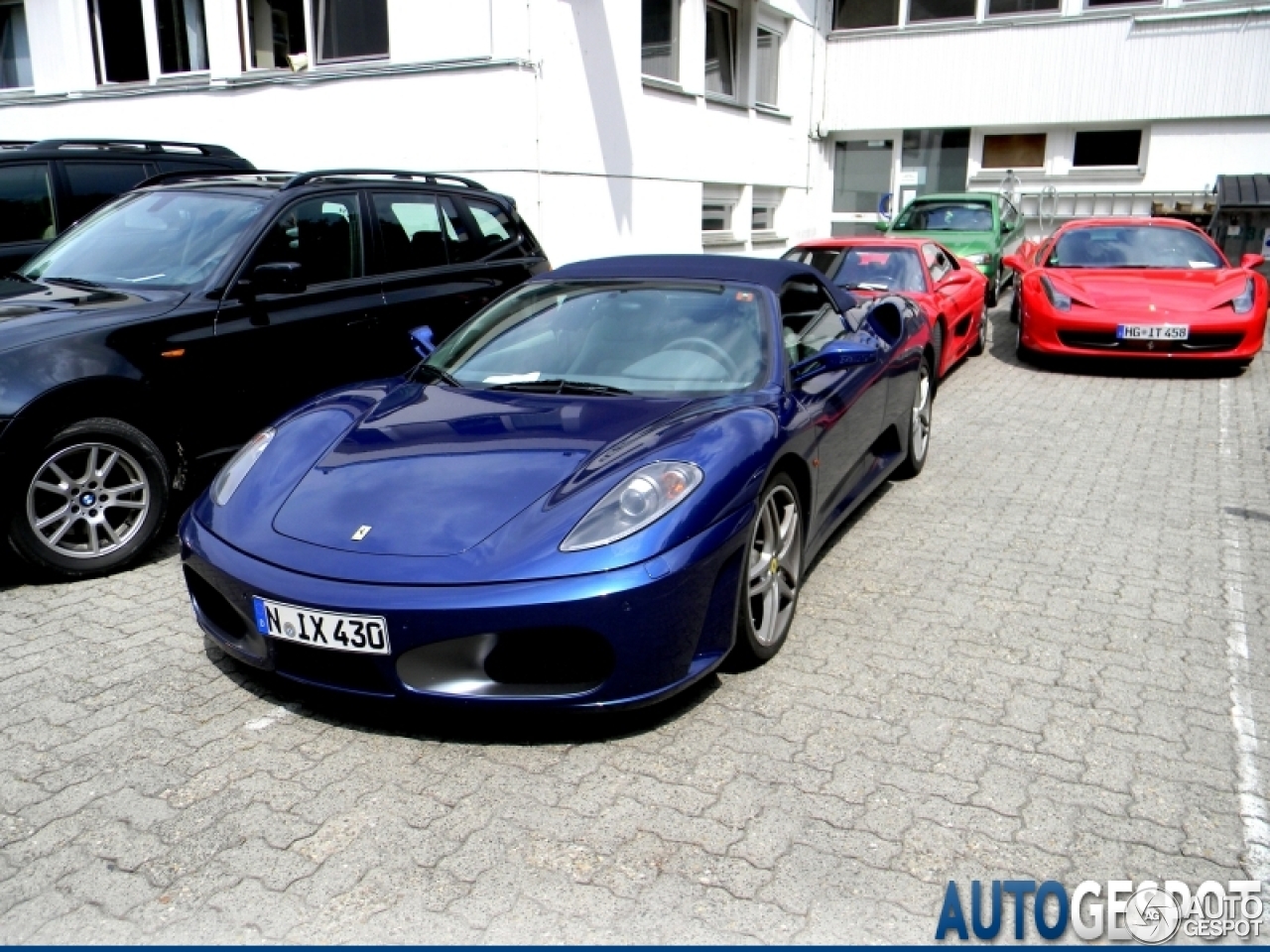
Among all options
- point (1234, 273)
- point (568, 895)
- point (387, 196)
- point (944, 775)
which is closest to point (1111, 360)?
point (1234, 273)

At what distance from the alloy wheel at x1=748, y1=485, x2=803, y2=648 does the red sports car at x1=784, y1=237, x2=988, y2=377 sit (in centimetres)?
501

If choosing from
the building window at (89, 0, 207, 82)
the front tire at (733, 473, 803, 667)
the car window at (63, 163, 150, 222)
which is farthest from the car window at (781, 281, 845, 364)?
the building window at (89, 0, 207, 82)

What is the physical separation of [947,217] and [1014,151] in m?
5.95

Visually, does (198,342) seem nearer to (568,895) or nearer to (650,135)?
(568,895)

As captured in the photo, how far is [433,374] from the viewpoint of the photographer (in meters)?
4.51

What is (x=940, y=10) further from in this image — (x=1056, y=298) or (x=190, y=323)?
(x=190, y=323)

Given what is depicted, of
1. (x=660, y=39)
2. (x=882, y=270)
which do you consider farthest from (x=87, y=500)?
(x=660, y=39)

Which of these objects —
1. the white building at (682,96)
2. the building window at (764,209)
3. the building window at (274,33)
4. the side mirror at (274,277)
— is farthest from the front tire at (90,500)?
the building window at (764,209)

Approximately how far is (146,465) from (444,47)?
278 inches

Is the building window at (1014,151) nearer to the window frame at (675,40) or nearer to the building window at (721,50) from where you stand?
the building window at (721,50)

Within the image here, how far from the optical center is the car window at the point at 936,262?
9.45 metres

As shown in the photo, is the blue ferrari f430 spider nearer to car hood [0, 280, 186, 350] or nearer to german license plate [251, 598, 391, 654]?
german license plate [251, 598, 391, 654]

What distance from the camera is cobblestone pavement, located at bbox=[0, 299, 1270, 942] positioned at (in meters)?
2.54

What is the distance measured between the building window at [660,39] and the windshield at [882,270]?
4.86 m
